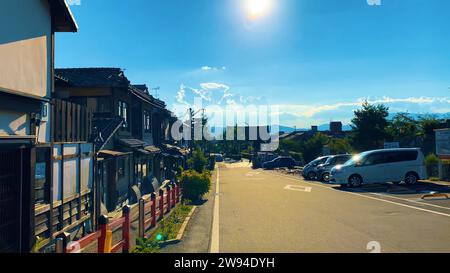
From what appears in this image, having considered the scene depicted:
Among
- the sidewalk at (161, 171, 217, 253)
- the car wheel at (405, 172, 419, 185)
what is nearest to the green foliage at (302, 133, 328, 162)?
the car wheel at (405, 172, 419, 185)

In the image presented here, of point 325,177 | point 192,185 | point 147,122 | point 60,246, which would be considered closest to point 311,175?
point 325,177

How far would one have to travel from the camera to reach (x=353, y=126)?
37000mm

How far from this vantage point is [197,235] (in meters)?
9.93

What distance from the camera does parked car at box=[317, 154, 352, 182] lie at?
28844mm

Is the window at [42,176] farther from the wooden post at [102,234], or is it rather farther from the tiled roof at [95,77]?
the tiled roof at [95,77]

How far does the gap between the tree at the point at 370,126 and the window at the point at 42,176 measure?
3191cm

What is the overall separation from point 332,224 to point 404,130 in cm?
3252

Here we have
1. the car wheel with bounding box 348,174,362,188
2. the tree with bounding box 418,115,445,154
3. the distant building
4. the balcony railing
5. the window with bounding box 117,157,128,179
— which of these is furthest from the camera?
the distant building

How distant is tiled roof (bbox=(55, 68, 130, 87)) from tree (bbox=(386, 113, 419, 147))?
23.5 metres

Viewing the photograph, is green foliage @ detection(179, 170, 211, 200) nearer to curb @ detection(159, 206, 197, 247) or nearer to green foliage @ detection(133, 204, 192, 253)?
green foliage @ detection(133, 204, 192, 253)

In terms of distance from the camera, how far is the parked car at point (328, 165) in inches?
1136

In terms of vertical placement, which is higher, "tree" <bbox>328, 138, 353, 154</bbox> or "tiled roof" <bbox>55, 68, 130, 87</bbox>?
"tiled roof" <bbox>55, 68, 130, 87</bbox>

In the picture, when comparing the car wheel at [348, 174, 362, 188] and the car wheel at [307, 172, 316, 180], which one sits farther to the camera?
the car wheel at [307, 172, 316, 180]
